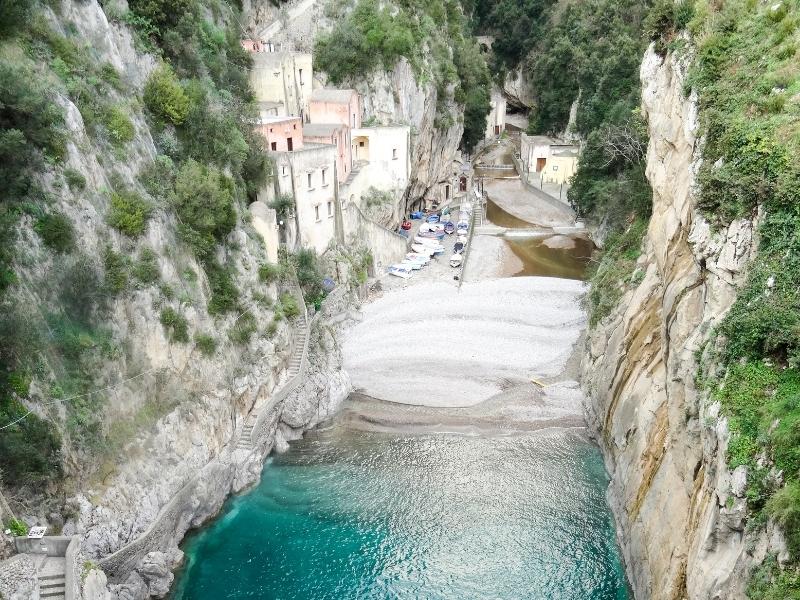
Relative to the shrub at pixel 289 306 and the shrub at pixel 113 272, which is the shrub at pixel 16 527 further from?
the shrub at pixel 289 306

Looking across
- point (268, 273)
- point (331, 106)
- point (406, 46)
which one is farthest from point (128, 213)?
point (406, 46)

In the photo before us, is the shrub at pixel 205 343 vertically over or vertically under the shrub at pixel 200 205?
under

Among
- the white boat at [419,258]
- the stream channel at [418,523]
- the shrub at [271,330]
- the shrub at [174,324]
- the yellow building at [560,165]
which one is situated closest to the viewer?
the stream channel at [418,523]

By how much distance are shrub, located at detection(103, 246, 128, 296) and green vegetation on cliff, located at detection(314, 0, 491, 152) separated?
28395 mm

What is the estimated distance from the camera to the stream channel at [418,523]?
21141mm

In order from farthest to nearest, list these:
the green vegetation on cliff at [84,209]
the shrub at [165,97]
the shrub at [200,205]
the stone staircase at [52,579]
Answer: the shrub at [165,97] < the shrub at [200,205] < the green vegetation on cliff at [84,209] < the stone staircase at [52,579]

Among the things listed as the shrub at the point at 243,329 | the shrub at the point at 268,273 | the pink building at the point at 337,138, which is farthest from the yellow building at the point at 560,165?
the shrub at the point at 243,329

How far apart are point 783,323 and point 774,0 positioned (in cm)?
1277

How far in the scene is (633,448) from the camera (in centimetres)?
2312

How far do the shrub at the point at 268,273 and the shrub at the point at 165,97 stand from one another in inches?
284

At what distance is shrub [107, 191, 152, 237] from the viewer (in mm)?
21562

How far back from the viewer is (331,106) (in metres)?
42.3

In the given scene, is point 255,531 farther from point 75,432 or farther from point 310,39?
point 310,39

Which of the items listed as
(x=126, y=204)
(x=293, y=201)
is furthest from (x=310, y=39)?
(x=126, y=204)
